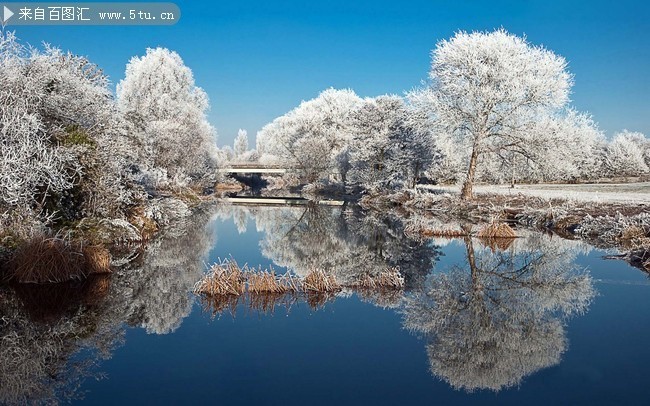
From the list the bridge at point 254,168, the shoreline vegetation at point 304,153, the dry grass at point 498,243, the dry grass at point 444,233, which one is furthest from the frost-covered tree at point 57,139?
the bridge at point 254,168

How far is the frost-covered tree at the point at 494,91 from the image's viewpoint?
107 ft

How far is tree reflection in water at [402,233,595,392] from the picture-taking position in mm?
8781

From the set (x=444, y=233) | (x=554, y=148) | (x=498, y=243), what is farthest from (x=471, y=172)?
(x=498, y=243)

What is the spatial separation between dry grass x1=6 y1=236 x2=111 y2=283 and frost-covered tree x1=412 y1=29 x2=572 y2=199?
25.9 meters

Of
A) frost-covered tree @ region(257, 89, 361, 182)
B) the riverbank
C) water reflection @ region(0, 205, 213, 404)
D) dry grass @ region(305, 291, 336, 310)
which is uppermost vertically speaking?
frost-covered tree @ region(257, 89, 361, 182)

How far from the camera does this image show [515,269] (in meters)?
16.9

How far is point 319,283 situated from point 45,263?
23.4 feet

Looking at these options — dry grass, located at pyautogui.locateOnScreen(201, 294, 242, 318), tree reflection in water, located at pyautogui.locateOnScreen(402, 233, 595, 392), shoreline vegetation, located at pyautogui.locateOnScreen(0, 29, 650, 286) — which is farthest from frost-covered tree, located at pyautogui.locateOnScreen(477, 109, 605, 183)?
dry grass, located at pyautogui.locateOnScreen(201, 294, 242, 318)

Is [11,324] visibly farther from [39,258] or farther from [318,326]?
[318,326]

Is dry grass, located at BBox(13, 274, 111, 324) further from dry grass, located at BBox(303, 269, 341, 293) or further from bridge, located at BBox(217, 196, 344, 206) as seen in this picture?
bridge, located at BBox(217, 196, 344, 206)

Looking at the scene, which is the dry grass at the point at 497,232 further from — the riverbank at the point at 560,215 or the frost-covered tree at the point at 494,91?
the frost-covered tree at the point at 494,91

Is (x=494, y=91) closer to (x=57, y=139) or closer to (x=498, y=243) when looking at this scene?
(x=498, y=243)

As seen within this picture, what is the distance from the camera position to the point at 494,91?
32719mm

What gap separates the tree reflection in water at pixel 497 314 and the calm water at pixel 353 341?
0.12ft
